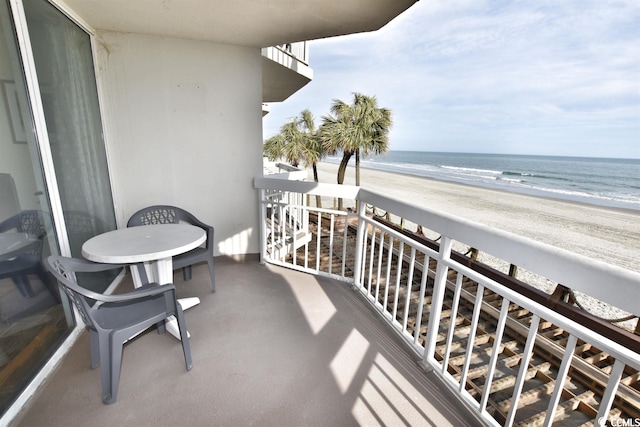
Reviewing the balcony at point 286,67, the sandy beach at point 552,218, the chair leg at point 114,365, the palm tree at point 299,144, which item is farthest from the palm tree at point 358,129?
the chair leg at point 114,365

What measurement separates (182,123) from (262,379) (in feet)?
8.47

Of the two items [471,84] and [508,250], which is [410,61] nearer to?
[471,84]

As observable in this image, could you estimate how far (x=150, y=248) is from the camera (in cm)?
178

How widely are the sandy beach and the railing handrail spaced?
4.46m

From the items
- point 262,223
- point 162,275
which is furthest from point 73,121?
point 262,223

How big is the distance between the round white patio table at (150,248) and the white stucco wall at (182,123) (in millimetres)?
910

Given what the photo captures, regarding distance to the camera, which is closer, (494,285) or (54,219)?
(494,285)

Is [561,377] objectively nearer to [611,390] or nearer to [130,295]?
[611,390]

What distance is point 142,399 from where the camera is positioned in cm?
146

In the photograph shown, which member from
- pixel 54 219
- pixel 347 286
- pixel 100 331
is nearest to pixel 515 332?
pixel 347 286

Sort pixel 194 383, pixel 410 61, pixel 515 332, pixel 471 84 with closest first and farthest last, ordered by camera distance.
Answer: pixel 194 383 < pixel 515 332 < pixel 410 61 < pixel 471 84

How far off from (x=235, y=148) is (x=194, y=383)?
235 centimetres

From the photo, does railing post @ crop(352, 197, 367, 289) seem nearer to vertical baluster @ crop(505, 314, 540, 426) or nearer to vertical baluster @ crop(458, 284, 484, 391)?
vertical baluster @ crop(458, 284, 484, 391)

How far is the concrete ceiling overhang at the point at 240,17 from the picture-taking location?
202cm
